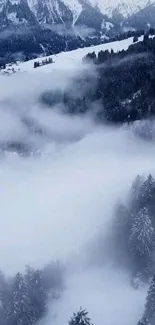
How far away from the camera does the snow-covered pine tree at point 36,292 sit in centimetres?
7856

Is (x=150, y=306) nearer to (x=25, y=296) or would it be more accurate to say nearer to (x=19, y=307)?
(x=25, y=296)

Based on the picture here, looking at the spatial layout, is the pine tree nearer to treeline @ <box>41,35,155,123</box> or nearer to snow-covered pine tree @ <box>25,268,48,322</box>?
snow-covered pine tree @ <box>25,268,48,322</box>

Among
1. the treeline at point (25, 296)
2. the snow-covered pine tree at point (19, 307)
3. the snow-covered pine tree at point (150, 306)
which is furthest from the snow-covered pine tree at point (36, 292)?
the snow-covered pine tree at point (150, 306)

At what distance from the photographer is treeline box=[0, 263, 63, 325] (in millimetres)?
75688

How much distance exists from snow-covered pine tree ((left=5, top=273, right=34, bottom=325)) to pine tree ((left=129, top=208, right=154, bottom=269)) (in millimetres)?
23311

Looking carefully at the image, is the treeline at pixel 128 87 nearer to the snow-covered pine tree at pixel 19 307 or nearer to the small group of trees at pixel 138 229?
the small group of trees at pixel 138 229

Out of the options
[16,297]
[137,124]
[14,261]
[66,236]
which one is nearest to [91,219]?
[66,236]

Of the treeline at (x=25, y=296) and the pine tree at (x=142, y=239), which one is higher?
the pine tree at (x=142, y=239)

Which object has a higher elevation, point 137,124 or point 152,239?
point 137,124

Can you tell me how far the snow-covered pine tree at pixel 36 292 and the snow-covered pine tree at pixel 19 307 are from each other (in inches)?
68.0

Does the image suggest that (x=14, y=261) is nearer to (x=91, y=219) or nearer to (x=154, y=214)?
(x=91, y=219)

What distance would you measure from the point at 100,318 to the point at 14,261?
74.4 feet

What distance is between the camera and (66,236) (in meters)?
96.7

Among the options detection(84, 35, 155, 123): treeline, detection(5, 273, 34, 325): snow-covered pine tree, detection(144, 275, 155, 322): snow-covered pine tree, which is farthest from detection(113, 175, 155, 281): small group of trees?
detection(84, 35, 155, 123): treeline
